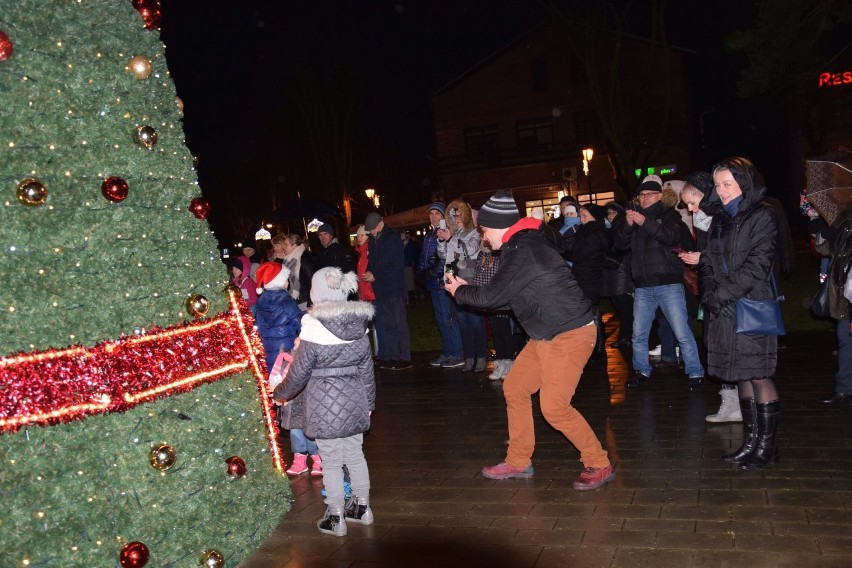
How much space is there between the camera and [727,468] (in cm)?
525

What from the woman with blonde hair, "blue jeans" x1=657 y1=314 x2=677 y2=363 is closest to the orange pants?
the woman with blonde hair

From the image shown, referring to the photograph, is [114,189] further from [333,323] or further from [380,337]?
[380,337]

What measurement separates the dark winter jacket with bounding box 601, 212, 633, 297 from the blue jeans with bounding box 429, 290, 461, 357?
205 cm

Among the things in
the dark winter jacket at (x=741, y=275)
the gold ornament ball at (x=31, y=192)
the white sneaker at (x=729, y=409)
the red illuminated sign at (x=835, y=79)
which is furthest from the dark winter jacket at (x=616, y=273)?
Answer: the red illuminated sign at (x=835, y=79)

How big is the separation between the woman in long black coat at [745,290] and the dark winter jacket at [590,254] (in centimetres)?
370

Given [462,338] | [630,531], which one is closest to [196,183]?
[630,531]

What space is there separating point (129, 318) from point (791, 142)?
4490cm

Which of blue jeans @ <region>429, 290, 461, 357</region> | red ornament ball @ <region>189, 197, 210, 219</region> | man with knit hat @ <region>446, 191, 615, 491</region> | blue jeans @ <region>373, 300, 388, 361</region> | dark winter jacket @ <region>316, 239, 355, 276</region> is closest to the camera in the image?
red ornament ball @ <region>189, 197, 210, 219</region>

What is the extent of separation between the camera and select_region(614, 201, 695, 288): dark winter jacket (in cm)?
751

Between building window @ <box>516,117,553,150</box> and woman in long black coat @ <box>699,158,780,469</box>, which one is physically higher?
building window @ <box>516,117,553,150</box>

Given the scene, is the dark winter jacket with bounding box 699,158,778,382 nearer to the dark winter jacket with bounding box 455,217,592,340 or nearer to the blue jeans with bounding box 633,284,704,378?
the dark winter jacket with bounding box 455,217,592,340

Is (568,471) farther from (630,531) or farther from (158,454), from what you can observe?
Answer: (158,454)

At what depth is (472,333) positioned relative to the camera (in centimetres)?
973

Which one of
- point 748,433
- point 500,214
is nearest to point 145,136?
point 500,214
